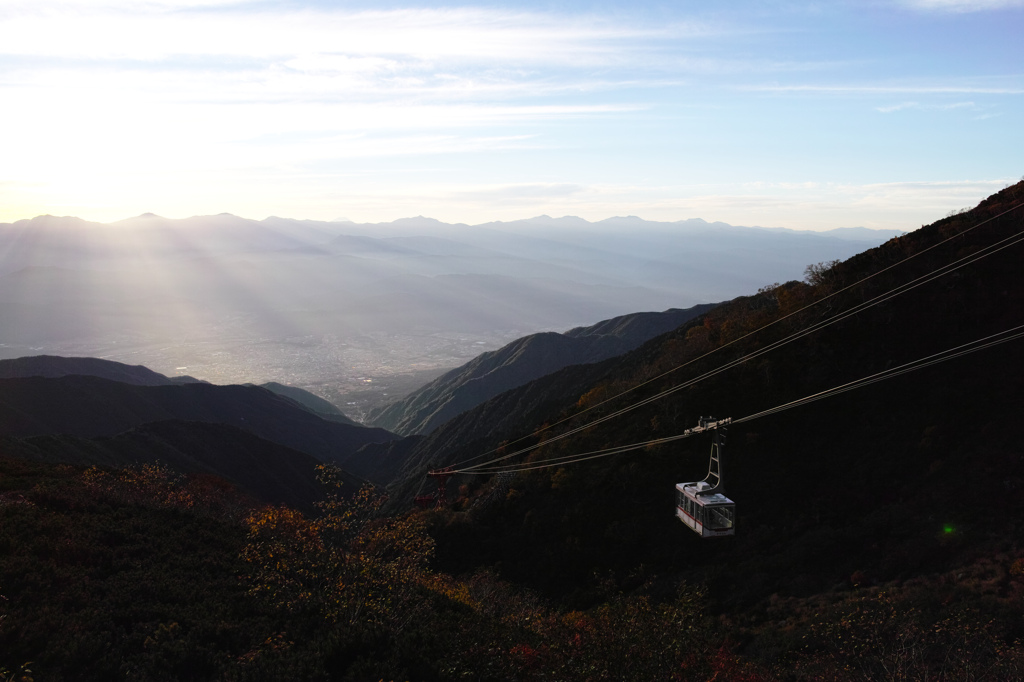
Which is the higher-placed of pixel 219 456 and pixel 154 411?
pixel 154 411

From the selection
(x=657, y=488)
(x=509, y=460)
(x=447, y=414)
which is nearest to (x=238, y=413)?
(x=447, y=414)

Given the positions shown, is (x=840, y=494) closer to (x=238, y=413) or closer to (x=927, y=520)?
(x=927, y=520)

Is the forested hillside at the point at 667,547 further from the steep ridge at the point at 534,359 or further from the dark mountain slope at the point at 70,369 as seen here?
the dark mountain slope at the point at 70,369

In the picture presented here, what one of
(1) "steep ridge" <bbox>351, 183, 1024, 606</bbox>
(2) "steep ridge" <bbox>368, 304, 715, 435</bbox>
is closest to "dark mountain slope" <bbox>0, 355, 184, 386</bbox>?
(2) "steep ridge" <bbox>368, 304, 715, 435</bbox>

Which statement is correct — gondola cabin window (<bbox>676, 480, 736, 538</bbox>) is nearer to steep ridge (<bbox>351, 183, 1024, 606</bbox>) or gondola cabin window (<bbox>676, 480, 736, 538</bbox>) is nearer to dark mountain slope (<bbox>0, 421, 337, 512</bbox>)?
steep ridge (<bbox>351, 183, 1024, 606</bbox>)

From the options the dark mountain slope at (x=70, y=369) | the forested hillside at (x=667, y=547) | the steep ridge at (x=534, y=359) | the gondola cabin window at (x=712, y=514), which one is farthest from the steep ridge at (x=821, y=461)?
the dark mountain slope at (x=70, y=369)

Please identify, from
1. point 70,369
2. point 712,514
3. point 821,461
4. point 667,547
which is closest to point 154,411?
point 70,369

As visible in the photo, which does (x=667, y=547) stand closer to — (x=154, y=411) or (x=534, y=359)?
(x=154, y=411)
